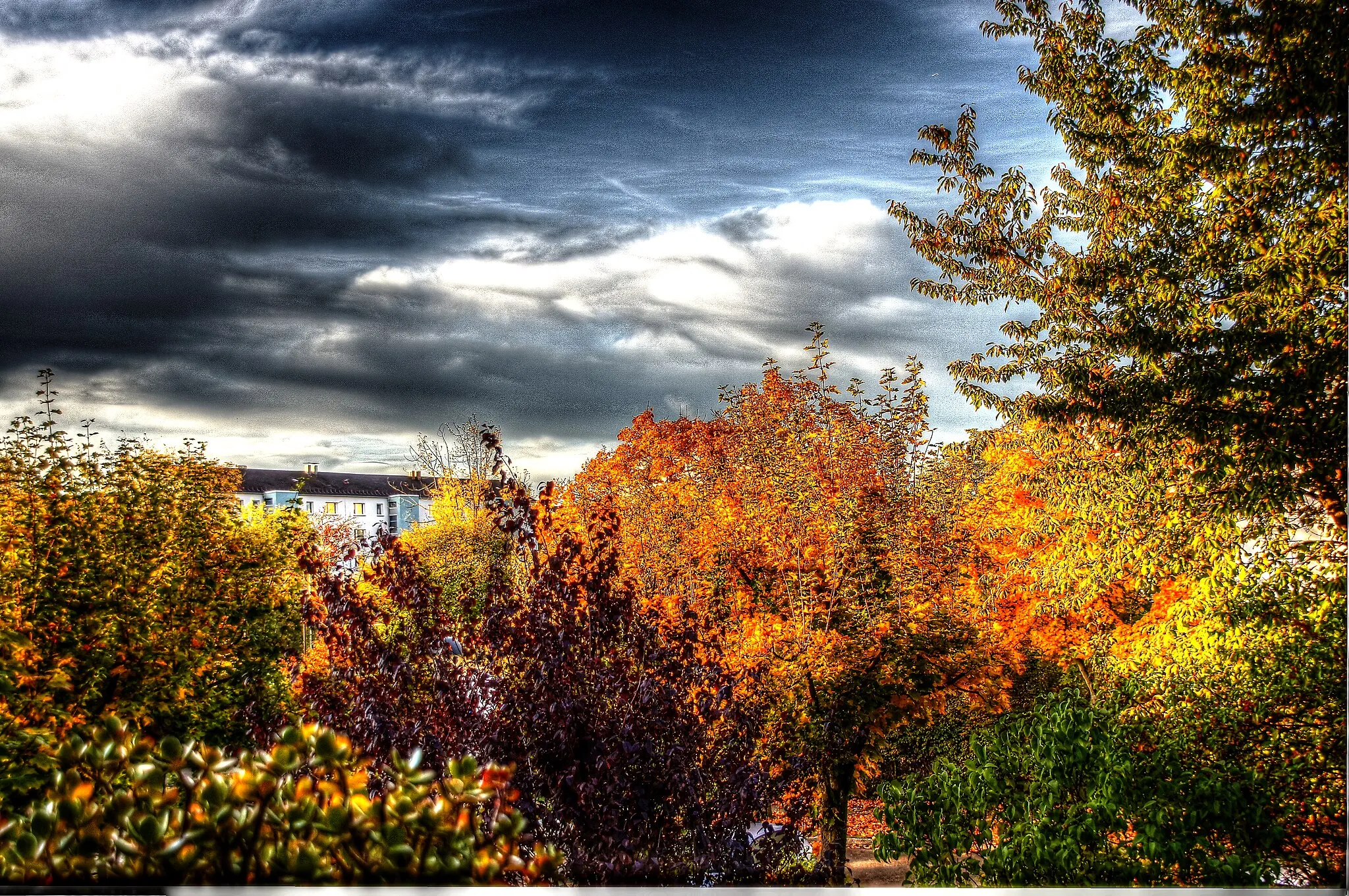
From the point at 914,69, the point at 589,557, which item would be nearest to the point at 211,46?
the point at 589,557

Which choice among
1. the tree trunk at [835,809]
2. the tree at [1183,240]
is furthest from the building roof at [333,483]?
the tree trunk at [835,809]

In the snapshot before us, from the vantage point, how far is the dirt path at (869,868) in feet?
17.5

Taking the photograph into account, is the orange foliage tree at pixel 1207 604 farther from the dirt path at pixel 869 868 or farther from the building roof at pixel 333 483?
the building roof at pixel 333 483

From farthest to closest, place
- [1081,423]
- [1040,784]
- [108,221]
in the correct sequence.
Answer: [1081,423], [108,221], [1040,784]

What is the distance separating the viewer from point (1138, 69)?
405 centimetres

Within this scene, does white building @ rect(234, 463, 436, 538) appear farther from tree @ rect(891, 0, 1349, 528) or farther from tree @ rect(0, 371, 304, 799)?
tree @ rect(891, 0, 1349, 528)

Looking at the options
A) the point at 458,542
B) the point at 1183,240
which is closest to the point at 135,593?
the point at 458,542

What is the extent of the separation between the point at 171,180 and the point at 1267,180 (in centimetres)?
518

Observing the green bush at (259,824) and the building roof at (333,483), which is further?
the building roof at (333,483)

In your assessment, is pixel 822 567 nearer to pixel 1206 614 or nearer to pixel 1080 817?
pixel 1206 614

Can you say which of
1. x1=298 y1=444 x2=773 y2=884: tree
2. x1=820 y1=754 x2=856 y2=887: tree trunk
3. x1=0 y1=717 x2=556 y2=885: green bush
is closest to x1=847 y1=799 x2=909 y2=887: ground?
x1=820 y1=754 x2=856 y2=887: tree trunk

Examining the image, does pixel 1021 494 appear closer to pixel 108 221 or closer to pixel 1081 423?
pixel 1081 423

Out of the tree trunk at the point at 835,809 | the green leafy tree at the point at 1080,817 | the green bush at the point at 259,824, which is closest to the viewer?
the green bush at the point at 259,824

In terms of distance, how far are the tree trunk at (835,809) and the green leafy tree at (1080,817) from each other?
139 centimetres
